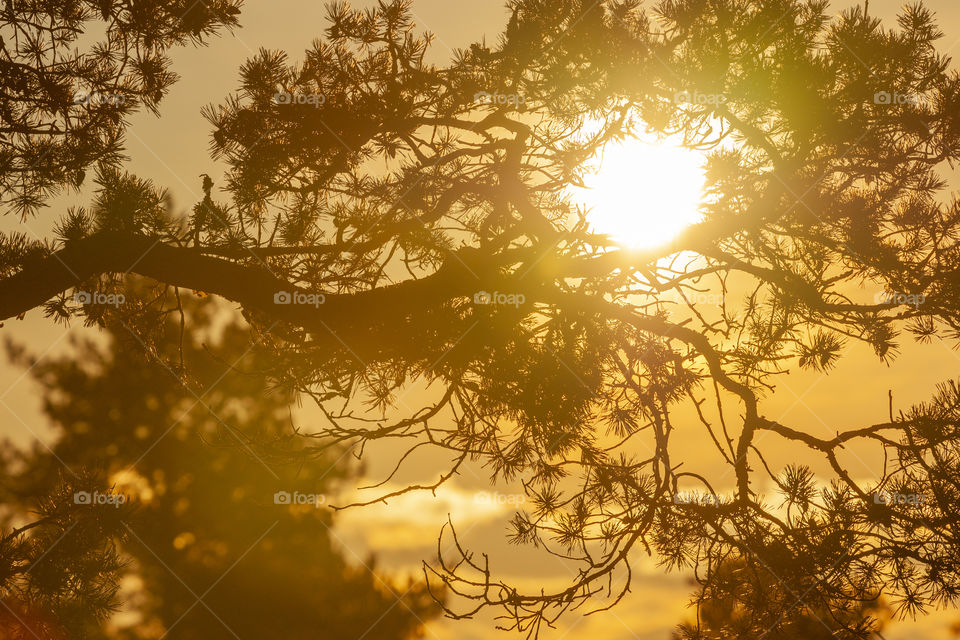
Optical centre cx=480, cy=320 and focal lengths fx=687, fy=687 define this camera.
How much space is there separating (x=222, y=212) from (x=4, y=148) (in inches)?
53.0

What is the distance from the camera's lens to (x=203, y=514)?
517 inches

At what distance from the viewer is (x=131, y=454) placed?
13.0 metres

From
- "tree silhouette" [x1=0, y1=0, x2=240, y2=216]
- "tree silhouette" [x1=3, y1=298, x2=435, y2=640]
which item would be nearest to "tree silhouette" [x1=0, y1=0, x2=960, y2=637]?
"tree silhouette" [x1=0, y1=0, x2=240, y2=216]

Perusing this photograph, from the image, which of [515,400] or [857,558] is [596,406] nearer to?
[515,400]

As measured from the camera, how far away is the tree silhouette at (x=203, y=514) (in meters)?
12.4

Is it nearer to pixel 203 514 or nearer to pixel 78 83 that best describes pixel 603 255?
pixel 78 83

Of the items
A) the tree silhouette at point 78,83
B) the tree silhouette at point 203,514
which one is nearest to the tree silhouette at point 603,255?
the tree silhouette at point 78,83

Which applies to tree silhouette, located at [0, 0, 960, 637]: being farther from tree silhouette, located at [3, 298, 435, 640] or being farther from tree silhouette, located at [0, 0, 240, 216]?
tree silhouette, located at [3, 298, 435, 640]

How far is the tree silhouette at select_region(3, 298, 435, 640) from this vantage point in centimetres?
1241

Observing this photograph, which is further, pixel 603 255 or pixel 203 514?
pixel 203 514

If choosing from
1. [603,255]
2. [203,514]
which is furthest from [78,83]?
[203,514]

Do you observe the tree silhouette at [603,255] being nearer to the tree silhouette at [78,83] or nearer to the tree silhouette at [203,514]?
the tree silhouette at [78,83]

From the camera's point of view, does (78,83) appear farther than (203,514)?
No

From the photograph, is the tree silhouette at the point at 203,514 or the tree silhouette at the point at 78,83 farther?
the tree silhouette at the point at 203,514
